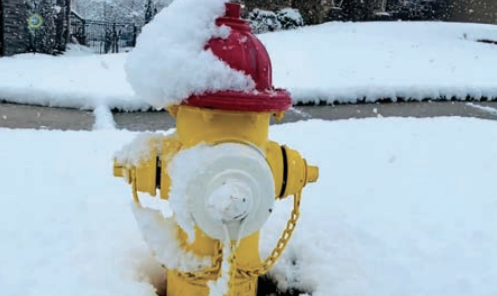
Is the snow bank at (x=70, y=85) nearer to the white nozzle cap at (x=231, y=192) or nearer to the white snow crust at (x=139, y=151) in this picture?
the white snow crust at (x=139, y=151)

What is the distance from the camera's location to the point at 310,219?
2.38 meters

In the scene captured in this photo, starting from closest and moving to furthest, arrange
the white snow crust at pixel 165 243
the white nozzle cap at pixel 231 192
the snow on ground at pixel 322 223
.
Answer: the white nozzle cap at pixel 231 192, the white snow crust at pixel 165 243, the snow on ground at pixel 322 223

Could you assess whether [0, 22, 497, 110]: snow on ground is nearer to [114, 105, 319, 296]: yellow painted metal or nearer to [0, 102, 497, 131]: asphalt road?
[0, 102, 497, 131]: asphalt road

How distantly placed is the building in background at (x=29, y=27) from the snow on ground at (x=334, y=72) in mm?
520

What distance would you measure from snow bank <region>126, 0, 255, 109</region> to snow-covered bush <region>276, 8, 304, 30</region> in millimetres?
11055

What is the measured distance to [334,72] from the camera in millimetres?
7633

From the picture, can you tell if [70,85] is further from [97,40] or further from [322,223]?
[97,40]

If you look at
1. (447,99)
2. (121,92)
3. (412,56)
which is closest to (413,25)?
(412,56)

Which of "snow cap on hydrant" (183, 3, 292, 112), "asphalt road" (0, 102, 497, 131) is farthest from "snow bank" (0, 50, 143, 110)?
"snow cap on hydrant" (183, 3, 292, 112)

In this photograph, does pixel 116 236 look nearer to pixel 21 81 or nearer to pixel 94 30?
pixel 21 81

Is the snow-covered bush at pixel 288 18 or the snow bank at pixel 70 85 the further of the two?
the snow-covered bush at pixel 288 18

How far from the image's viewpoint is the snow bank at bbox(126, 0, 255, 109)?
150 centimetres

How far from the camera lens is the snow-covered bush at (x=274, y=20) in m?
12.2

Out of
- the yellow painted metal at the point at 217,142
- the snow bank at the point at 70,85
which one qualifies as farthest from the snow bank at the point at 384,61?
the yellow painted metal at the point at 217,142
